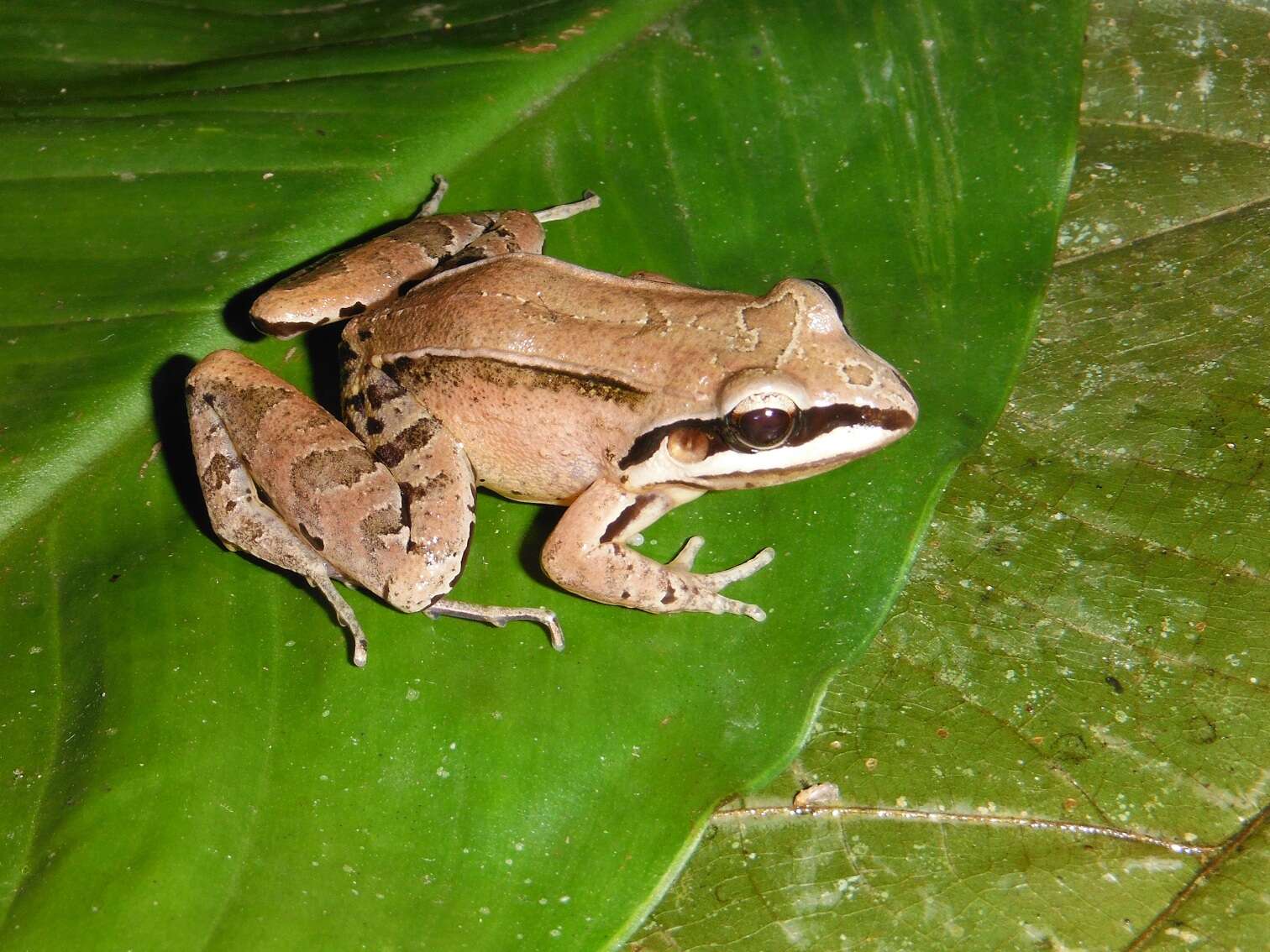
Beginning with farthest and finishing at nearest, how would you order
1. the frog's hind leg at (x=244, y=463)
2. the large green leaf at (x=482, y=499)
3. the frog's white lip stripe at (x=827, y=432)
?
1. the frog's hind leg at (x=244, y=463)
2. the frog's white lip stripe at (x=827, y=432)
3. the large green leaf at (x=482, y=499)

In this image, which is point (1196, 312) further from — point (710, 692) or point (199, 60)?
point (199, 60)

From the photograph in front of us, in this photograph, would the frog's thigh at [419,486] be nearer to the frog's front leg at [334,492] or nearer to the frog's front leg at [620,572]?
the frog's front leg at [334,492]

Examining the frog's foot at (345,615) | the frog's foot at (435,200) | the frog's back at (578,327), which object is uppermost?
the frog's foot at (435,200)

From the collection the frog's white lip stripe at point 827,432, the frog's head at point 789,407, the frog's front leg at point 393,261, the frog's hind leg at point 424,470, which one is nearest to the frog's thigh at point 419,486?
the frog's hind leg at point 424,470

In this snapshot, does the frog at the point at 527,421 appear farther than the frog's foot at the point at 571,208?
No

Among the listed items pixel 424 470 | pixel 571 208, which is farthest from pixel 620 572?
pixel 571 208

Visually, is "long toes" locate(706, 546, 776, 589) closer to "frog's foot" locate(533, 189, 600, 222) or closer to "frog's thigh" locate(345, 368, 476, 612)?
"frog's thigh" locate(345, 368, 476, 612)

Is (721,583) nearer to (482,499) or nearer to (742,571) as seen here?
(742,571)
